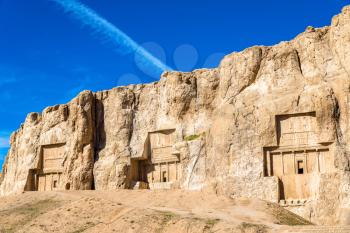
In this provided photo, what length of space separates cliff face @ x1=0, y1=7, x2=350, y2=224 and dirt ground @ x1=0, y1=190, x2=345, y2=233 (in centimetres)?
346

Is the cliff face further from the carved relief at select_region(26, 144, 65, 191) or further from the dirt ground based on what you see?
the dirt ground

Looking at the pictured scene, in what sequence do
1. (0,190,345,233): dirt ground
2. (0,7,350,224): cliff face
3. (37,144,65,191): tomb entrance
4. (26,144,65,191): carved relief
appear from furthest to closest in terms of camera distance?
(26,144,65,191): carved relief
(37,144,65,191): tomb entrance
(0,7,350,224): cliff face
(0,190,345,233): dirt ground

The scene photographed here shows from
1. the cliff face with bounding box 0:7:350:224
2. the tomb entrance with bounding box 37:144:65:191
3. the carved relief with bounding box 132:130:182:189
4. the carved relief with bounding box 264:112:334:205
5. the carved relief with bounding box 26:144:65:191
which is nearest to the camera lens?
the cliff face with bounding box 0:7:350:224

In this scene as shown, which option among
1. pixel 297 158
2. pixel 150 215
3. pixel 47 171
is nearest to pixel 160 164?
pixel 47 171

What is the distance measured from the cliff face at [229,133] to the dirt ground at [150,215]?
136 inches

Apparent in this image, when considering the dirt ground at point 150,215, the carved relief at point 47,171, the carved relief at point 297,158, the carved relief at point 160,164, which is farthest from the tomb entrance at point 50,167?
the carved relief at point 297,158

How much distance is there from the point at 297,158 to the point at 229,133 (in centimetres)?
472

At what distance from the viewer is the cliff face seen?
34.9 meters

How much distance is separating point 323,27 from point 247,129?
27.5 feet

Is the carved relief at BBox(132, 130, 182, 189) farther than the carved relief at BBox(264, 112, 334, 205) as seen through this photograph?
Yes

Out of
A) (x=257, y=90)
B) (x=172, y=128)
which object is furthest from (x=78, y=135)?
(x=257, y=90)

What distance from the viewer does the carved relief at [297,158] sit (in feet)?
115

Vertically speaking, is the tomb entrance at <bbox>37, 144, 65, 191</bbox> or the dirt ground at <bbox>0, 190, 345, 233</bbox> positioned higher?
the tomb entrance at <bbox>37, 144, 65, 191</bbox>

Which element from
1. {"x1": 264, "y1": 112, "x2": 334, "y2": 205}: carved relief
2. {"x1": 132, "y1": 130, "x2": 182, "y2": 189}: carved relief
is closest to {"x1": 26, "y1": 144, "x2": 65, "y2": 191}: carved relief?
{"x1": 132, "y1": 130, "x2": 182, "y2": 189}: carved relief
